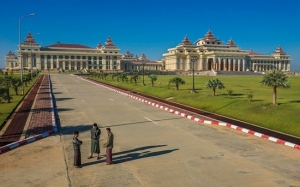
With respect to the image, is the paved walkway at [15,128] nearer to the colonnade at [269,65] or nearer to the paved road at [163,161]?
the paved road at [163,161]

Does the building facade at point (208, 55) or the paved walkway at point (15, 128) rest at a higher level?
the building facade at point (208, 55)

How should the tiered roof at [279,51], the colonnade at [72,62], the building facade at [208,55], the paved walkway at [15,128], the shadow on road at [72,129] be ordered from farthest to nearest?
the tiered roof at [279,51], the colonnade at [72,62], the building facade at [208,55], the shadow on road at [72,129], the paved walkway at [15,128]

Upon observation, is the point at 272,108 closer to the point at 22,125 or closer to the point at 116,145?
the point at 116,145

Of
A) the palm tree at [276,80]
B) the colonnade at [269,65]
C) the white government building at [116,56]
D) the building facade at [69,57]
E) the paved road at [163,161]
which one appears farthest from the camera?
the colonnade at [269,65]

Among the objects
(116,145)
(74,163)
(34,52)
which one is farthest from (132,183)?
(34,52)

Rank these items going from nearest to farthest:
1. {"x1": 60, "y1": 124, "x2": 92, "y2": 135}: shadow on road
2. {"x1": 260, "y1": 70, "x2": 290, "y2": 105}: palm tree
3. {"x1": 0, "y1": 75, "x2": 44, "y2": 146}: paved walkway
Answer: {"x1": 0, "y1": 75, "x2": 44, "y2": 146}: paved walkway, {"x1": 60, "y1": 124, "x2": 92, "y2": 135}: shadow on road, {"x1": 260, "y1": 70, "x2": 290, "y2": 105}: palm tree

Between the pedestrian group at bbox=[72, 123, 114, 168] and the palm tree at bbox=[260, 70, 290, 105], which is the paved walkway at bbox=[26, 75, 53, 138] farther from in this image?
the palm tree at bbox=[260, 70, 290, 105]

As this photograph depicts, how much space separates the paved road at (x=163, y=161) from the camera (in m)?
9.16

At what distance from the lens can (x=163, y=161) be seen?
1097cm

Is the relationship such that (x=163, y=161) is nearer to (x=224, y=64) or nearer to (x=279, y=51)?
(x=224, y=64)

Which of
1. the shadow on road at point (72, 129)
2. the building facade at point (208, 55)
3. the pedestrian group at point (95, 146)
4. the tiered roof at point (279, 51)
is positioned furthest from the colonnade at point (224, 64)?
the pedestrian group at point (95, 146)

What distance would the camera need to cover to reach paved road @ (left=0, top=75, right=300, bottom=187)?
9.16 metres

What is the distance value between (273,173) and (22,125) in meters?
13.5

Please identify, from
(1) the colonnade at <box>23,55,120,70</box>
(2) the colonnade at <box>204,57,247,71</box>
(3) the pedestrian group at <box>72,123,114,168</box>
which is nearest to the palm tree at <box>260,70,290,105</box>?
(3) the pedestrian group at <box>72,123,114,168</box>
